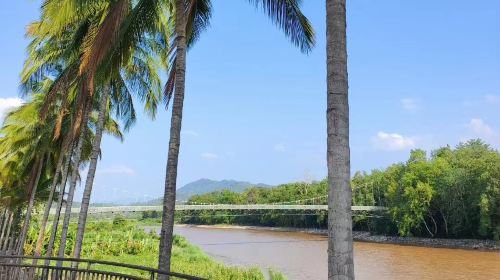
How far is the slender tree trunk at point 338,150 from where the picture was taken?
11.7 feet

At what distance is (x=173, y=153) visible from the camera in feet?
21.7

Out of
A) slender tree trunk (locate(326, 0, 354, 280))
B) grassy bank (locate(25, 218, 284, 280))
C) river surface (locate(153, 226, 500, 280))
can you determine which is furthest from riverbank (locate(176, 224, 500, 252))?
slender tree trunk (locate(326, 0, 354, 280))

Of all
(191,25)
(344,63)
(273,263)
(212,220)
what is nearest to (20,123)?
(191,25)

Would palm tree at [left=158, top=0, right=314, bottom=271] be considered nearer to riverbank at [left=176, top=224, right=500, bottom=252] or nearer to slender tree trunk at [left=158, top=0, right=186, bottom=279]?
slender tree trunk at [left=158, top=0, right=186, bottom=279]

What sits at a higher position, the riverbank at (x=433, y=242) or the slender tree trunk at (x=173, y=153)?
the slender tree trunk at (x=173, y=153)

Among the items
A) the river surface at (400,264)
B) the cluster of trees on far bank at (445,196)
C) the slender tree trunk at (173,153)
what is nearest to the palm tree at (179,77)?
the slender tree trunk at (173,153)

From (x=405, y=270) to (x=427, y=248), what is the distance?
19.2m

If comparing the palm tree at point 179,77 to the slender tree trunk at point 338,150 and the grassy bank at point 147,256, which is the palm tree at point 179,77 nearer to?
the slender tree trunk at point 338,150

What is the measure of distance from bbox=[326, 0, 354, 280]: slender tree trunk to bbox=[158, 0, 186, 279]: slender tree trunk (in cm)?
323

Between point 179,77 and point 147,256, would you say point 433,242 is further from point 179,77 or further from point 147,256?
point 179,77

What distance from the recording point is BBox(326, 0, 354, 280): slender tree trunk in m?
3.56

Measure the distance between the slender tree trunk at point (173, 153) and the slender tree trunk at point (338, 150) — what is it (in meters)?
3.23

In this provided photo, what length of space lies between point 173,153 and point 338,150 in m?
3.40

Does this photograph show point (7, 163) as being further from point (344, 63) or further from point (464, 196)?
point (464, 196)
